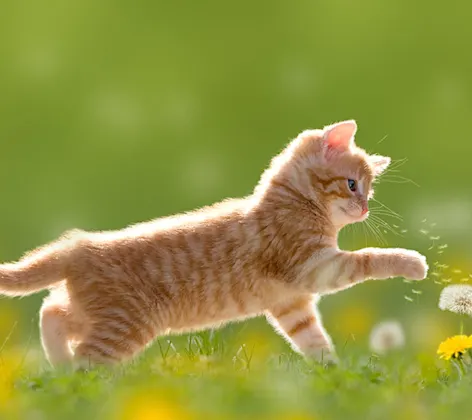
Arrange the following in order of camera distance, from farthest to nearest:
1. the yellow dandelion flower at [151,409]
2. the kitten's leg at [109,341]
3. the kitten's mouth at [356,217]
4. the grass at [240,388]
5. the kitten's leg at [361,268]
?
the kitten's mouth at [356,217]
the kitten's leg at [361,268]
the kitten's leg at [109,341]
the grass at [240,388]
the yellow dandelion flower at [151,409]

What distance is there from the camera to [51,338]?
264 cm

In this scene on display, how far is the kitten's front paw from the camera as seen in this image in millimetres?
2625

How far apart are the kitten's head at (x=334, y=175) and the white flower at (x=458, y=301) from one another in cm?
38

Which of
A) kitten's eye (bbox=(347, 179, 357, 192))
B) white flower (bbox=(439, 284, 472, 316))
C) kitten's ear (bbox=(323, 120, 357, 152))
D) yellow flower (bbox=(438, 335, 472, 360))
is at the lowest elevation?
yellow flower (bbox=(438, 335, 472, 360))

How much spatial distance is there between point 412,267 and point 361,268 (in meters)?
0.17

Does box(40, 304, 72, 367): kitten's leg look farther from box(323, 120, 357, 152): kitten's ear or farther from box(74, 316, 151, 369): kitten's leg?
box(323, 120, 357, 152): kitten's ear

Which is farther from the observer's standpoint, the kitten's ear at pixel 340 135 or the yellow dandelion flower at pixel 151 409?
the kitten's ear at pixel 340 135

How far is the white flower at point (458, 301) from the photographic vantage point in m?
2.63

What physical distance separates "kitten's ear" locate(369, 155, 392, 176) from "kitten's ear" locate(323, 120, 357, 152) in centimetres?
11

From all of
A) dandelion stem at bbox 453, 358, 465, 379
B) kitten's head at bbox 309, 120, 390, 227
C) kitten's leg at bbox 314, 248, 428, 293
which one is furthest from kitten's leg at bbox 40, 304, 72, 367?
dandelion stem at bbox 453, 358, 465, 379

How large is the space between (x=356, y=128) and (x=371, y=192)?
0.24 meters

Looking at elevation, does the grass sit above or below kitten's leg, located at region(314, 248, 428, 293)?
below

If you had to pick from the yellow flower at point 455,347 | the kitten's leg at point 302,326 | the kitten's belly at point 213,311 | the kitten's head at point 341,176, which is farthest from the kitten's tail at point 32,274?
the yellow flower at point 455,347

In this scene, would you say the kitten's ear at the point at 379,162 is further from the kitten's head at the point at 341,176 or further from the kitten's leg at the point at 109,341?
the kitten's leg at the point at 109,341
